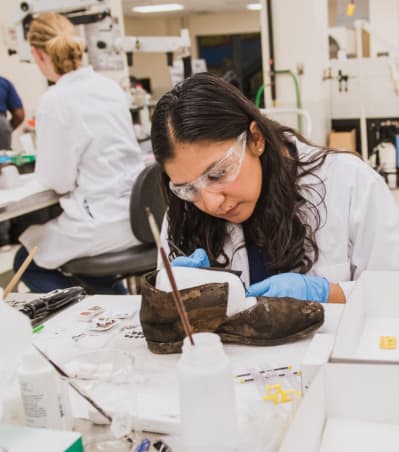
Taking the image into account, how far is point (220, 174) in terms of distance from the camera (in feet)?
3.82

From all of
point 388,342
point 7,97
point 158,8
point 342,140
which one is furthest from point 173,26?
point 388,342

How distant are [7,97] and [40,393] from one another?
4.09m

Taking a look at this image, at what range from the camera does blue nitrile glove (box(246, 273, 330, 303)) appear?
3.68 ft

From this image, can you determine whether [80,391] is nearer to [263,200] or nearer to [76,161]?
[263,200]

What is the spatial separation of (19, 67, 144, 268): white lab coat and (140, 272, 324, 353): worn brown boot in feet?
4.30

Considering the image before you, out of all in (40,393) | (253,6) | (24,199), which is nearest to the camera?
(40,393)

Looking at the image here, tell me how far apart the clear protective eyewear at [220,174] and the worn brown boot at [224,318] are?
1.00ft

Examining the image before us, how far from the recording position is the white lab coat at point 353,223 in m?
1.29

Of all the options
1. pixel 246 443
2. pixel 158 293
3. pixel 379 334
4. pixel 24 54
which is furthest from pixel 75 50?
pixel 246 443

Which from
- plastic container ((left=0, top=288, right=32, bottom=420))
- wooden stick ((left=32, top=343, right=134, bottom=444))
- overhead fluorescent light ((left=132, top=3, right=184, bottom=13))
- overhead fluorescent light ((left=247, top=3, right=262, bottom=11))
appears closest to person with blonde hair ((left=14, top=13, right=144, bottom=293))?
wooden stick ((left=32, top=343, right=134, bottom=444))

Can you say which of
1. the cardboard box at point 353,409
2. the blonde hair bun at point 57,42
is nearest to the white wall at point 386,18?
the blonde hair bun at point 57,42

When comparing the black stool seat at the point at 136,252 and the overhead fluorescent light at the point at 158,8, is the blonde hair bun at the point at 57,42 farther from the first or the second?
the overhead fluorescent light at the point at 158,8

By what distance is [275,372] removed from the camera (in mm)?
843

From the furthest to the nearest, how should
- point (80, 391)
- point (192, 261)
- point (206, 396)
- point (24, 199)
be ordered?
point (24, 199), point (192, 261), point (80, 391), point (206, 396)
